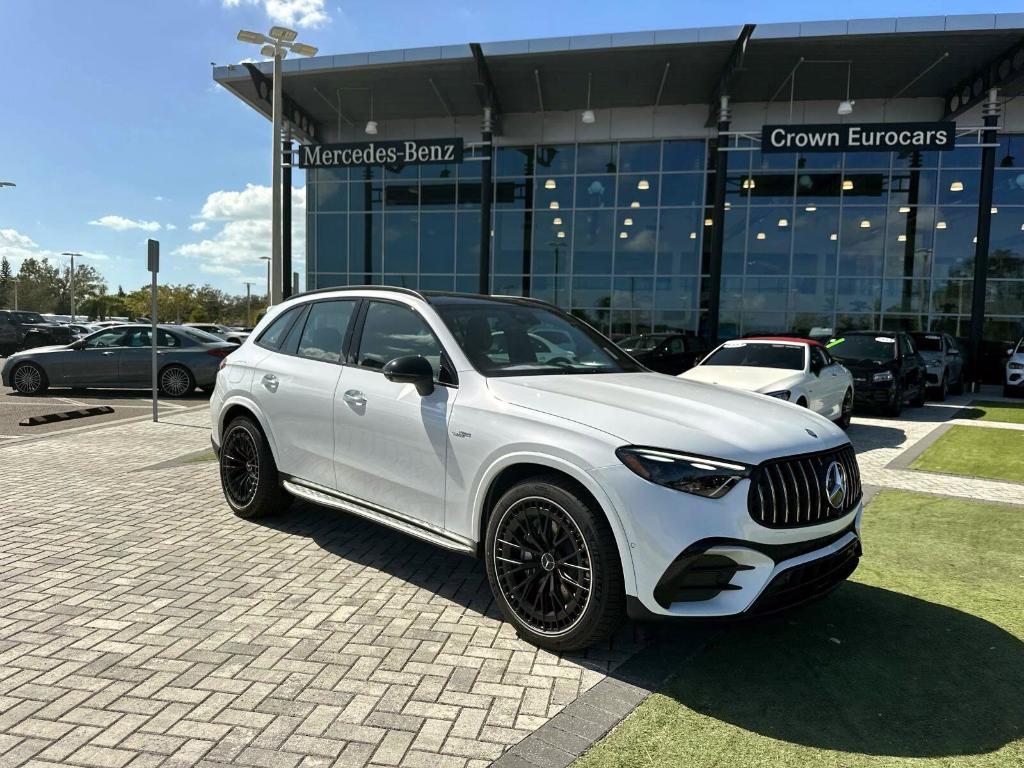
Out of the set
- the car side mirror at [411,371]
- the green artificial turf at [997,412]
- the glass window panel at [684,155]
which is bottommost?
the green artificial turf at [997,412]

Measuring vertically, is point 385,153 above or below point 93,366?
above

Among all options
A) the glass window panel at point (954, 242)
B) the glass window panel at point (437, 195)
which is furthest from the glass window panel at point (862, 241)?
the glass window panel at point (437, 195)

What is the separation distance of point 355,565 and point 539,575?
5.61 feet

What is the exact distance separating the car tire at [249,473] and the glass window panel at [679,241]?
67.0 feet

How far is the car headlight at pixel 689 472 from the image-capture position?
2736mm

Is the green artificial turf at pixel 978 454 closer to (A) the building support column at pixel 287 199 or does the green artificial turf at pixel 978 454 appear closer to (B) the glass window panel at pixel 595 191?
(B) the glass window panel at pixel 595 191

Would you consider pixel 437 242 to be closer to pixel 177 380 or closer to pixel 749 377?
pixel 177 380

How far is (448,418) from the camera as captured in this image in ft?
11.5

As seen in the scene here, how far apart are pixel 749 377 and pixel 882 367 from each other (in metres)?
4.69

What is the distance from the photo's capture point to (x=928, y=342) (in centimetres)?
1611

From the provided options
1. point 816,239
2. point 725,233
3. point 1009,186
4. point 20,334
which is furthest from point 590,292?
point 20,334

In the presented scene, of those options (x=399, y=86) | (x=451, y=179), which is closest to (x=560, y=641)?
(x=399, y=86)

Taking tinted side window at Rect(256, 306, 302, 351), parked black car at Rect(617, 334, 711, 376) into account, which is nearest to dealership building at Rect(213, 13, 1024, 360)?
parked black car at Rect(617, 334, 711, 376)

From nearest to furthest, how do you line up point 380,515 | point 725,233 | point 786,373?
point 380,515, point 786,373, point 725,233
